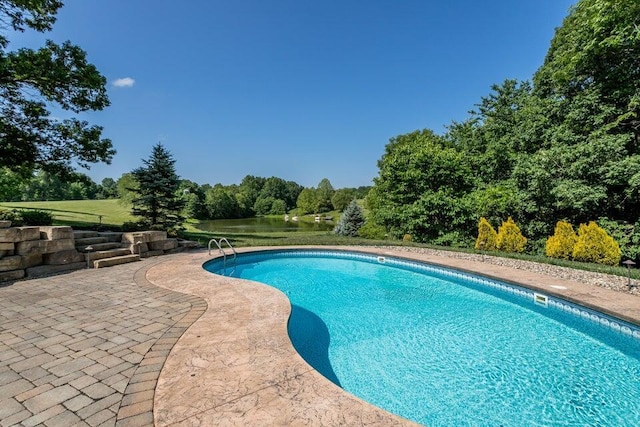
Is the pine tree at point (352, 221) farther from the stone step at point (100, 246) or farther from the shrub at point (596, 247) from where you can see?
the stone step at point (100, 246)

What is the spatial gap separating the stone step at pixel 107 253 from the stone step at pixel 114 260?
0.59 ft

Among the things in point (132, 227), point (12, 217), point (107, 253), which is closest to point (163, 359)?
point (107, 253)

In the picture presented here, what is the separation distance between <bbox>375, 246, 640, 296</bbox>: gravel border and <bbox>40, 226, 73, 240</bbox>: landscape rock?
1011 cm

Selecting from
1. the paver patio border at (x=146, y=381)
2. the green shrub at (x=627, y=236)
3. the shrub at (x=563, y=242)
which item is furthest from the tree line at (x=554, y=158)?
the paver patio border at (x=146, y=381)

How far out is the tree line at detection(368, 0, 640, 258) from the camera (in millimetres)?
9180

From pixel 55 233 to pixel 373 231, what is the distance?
15326mm

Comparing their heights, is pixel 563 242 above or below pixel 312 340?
above

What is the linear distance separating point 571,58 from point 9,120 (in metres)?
19.1

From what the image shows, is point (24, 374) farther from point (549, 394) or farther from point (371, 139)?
point (371, 139)

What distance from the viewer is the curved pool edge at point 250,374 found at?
206 centimetres

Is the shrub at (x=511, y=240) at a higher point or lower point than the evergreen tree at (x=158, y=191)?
lower

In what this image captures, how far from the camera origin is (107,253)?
7746 mm

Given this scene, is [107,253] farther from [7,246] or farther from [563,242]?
[563,242]

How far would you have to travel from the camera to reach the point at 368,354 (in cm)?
410
